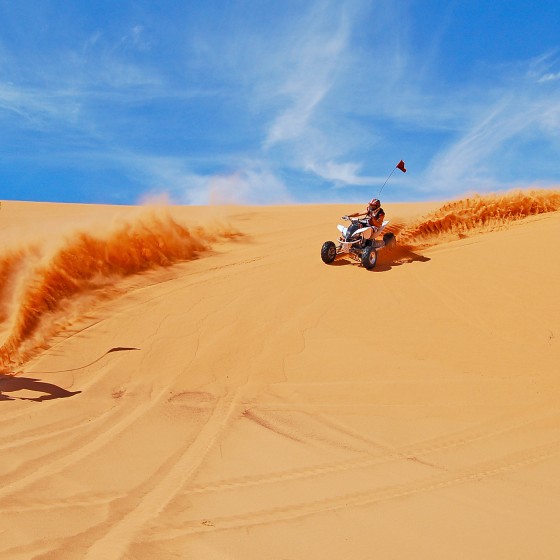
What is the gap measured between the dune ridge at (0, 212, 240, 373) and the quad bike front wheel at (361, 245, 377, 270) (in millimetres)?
4116

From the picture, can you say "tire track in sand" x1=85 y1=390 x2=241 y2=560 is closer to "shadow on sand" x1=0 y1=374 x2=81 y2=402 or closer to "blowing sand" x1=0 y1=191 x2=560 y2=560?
"blowing sand" x1=0 y1=191 x2=560 y2=560

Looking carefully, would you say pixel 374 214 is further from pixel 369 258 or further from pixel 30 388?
pixel 30 388

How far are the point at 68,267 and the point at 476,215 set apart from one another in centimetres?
936

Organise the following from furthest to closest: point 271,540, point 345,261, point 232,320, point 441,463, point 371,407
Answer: point 345,261 → point 232,320 → point 371,407 → point 441,463 → point 271,540

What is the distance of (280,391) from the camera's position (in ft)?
23.4

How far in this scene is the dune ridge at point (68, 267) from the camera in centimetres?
895

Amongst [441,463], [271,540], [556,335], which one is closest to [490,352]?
[556,335]

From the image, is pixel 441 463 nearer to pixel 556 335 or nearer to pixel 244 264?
pixel 556 335

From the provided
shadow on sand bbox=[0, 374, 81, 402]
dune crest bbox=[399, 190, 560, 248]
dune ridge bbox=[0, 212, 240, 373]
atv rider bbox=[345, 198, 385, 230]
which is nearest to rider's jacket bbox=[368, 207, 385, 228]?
atv rider bbox=[345, 198, 385, 230]

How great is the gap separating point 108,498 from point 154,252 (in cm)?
848

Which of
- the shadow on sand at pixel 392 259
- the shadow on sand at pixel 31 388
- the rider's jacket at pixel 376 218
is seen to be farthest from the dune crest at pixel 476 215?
the shadow on sand at pixel 31 388

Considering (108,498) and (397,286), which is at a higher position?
(397,286)

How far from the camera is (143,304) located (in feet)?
32.9

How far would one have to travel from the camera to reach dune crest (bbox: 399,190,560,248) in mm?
12875
